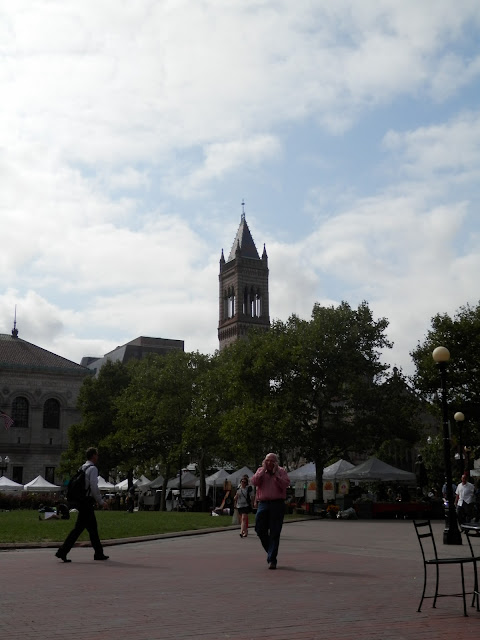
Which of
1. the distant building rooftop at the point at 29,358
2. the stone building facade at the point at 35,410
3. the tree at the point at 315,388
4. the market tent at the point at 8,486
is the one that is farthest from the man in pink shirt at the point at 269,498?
the distant building rooftop at the point at 29,358

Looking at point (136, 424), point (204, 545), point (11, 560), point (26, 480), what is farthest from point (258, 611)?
point (26, 480)

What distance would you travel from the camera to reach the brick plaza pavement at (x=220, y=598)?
7.25m

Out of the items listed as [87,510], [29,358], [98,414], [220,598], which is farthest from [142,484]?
[220,598]

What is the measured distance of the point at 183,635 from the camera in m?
7.01

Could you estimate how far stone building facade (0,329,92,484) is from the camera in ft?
238

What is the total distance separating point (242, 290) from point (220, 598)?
431 feet

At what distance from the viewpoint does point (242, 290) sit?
140500 mm

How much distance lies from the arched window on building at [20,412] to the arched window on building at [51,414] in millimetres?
1740

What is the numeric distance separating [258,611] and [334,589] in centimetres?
211

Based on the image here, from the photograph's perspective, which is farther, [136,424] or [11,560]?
[136,424]

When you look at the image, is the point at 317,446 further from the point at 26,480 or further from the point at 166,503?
the point at 26,480

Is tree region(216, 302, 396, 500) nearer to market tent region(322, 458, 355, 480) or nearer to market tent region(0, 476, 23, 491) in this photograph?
market tent region(322, 458, 355, 480)

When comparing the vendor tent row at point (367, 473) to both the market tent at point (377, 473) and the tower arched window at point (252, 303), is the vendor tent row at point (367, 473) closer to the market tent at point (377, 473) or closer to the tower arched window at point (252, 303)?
the market tent at point (377, 473)

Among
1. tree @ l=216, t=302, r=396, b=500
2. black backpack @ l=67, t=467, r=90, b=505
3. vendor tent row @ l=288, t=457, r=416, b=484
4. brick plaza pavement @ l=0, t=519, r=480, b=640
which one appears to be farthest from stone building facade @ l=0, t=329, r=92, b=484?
black backpack @ l=67, t=467, r=90, b=505
